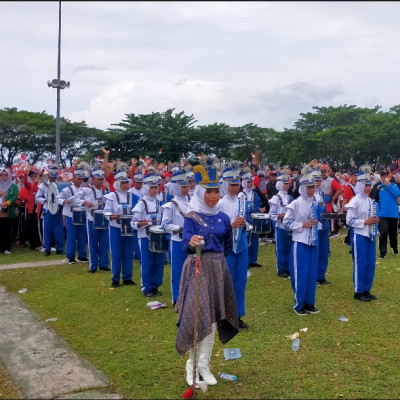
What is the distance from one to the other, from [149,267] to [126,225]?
940mm

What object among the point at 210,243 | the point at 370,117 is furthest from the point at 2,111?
the point at 210,243

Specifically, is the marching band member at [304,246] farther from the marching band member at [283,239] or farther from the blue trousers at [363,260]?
the marching band member at [283,239]

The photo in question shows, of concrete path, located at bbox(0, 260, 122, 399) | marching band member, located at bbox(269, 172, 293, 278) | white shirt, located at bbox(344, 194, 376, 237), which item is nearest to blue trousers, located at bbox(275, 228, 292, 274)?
marching band member, located at bbox(269, 172, 293, 278)

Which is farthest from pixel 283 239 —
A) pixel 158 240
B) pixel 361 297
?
pixel 158 240

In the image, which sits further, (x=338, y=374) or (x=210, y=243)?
(x=338, y=374)

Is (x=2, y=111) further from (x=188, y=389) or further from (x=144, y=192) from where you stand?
(x=188, y=389)

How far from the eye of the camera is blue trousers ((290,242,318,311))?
734 centimetres

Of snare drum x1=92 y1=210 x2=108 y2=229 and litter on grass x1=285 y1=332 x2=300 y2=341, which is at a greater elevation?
snare drum x1=92 y1=210 x2=108 y2=229

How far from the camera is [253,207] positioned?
1111 cm

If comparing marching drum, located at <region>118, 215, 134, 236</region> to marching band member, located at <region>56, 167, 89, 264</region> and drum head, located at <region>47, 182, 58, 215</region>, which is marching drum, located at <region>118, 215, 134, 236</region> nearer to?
marching band member, located at <region>56, 167, 89, 264</region>

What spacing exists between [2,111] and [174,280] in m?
33.6

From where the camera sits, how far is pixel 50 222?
12.9 m

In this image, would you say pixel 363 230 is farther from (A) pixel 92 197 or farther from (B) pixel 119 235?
(A) pixel 92 197

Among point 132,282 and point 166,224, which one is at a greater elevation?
point 166,224
